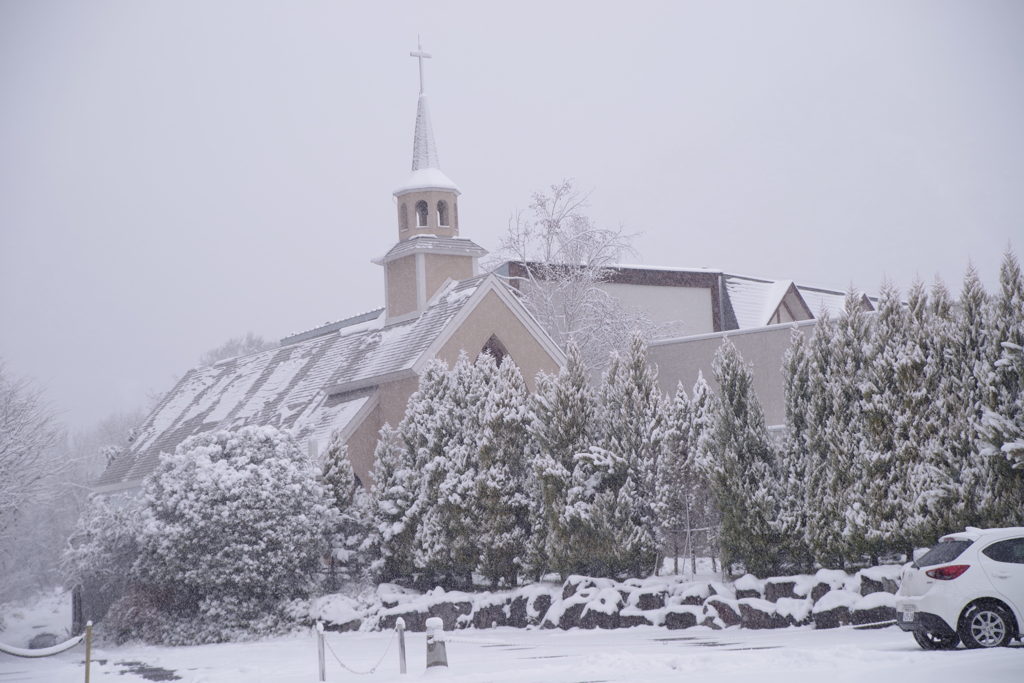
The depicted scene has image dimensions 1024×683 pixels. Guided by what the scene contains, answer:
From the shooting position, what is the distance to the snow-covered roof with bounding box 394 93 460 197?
37.5 meters

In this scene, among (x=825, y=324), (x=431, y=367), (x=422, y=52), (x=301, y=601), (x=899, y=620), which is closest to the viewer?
(x=899, y=620)

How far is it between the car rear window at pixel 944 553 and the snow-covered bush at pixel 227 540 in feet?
47.0

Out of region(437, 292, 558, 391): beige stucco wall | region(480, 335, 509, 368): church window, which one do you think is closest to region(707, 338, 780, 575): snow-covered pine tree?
region(437, 292, 558, 391): beige stucco wall

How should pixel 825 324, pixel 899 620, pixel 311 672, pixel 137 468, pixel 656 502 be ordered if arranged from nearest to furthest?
1. pixel 899 620
2. pixel 311 672
3. pixel 825 324
4. pixel 656 502
5. pixel 137 468

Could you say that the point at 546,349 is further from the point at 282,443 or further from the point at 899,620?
the point at 899,620

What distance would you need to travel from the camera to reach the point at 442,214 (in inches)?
1487

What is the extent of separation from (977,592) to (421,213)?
89.8 ft

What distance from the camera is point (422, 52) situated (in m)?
43.1

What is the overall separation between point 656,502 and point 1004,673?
37.8 feet

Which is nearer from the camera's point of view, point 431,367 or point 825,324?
point 825,324

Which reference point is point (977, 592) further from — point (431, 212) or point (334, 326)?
point (334, 326)

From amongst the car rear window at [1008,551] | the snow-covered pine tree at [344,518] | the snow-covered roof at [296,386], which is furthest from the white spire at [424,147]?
the car rear window at [1008,551]

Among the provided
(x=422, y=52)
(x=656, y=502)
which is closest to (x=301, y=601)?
(x=656, y=502)

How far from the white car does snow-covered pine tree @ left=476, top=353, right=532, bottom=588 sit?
11506 millimetres
